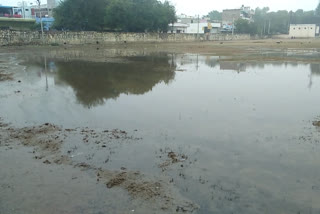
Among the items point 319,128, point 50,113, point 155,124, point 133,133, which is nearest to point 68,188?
point 133,133

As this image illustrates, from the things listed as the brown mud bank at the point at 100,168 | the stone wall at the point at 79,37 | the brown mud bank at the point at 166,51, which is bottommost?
the brown mud bank at the point at 100,168

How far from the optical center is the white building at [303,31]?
364 feet

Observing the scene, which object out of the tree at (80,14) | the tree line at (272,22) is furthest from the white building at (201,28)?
the tree at (80,14)

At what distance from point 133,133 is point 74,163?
7.25 ft

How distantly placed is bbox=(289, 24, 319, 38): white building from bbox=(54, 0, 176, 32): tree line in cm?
6562

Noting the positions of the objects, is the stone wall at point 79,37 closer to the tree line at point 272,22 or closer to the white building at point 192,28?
the white building at point 192,28

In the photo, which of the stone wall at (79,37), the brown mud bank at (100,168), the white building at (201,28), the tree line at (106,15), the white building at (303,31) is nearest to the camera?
the brown mud bank at (100,168)

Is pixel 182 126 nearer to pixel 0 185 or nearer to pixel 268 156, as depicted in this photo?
pixel 268 156

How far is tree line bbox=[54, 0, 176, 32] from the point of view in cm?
6069

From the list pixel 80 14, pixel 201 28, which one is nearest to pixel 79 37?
pixel 80 14

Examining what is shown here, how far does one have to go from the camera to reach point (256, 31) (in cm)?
11350

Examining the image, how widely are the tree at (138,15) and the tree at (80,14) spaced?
207cm

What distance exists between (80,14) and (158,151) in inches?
2329

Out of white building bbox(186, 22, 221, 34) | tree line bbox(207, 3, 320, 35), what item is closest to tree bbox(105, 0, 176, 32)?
white building bbox(186, 22, 221, 34)
